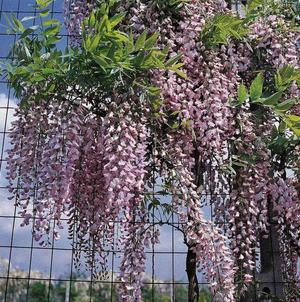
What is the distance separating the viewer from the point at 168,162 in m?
2.53

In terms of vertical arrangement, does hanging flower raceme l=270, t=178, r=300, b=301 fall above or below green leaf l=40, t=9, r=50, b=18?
below

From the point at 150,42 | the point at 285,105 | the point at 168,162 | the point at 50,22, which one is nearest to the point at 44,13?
the point at 50,22

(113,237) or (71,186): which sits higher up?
(71,186)

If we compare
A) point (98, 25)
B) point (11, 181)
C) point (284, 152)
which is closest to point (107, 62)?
point (98, 25)

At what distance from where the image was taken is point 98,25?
217 cm

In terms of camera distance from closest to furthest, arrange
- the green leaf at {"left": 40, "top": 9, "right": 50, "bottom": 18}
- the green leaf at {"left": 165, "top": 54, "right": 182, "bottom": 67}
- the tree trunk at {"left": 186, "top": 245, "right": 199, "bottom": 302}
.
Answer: the green leaf at {"left": 165, "top": 54, "right": 182, "bottom": 67}, the green leaf at {"left": 40, "top": 9, "right": 50, "bottom": 18}, the tree trunk at {"left": 186, "top": 245, "right": 199, "bottom": 302}

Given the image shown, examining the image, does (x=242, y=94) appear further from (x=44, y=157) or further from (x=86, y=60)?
(x=44, y=157)

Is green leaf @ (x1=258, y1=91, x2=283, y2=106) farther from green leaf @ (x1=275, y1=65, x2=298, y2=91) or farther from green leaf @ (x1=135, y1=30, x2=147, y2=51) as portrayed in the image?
green leaf @ (x1=135, y1=30, x2=147, y2=51)

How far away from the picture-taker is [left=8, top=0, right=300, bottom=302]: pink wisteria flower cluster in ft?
7.52

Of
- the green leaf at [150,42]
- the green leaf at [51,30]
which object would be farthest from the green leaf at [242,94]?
the green leaf at [51,30]

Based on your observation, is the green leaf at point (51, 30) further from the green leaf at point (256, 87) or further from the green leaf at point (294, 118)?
the green leaf at point (294, 118)

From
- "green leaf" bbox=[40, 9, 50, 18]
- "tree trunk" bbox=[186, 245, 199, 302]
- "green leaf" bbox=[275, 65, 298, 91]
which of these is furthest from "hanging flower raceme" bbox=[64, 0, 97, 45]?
"tree trunk" bbox=[186, 245, 199, 302]

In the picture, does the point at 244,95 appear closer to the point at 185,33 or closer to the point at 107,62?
the point at 185,33

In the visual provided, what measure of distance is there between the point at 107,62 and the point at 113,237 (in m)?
0.97
